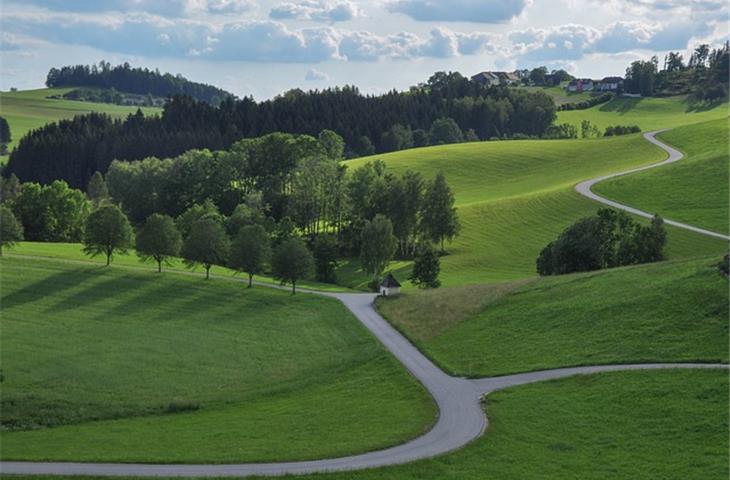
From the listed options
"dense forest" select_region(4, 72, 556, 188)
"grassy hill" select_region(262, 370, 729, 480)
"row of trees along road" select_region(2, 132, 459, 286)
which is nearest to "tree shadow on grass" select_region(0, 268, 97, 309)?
"row of trees along road" select_region(2, 132, 459, 286)

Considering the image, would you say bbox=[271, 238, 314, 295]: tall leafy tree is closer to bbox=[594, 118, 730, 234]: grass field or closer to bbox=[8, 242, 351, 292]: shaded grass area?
bbox=[8, 242, 351, 292]: shaded grass area

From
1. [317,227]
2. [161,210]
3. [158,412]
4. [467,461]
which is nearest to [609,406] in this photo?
[467,461]

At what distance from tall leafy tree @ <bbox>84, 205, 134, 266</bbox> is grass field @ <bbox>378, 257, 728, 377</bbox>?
3023cm

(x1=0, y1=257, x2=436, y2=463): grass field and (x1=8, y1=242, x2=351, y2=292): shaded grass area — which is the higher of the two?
(x1=8, y1=242, x2=351, y2=292): shaded grass area

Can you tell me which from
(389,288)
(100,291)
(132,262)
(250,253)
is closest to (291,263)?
(250,253)

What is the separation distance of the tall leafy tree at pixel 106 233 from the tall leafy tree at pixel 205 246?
20.0 ft

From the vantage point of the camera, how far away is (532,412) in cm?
3478

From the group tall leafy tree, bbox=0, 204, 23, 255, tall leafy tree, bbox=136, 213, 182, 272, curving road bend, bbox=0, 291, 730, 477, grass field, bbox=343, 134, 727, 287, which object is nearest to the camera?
curving road bend, bbox=0, 291, 730, 477

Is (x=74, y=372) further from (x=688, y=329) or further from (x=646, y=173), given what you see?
(x=646, y=173)

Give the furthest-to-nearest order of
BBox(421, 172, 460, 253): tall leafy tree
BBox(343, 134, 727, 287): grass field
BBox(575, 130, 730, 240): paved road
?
BBox(421, 172, 460, 253): tall leafy tree
BBox(575, 130, 730, 240): paved road
BBox(343, 134, 727, 287): grass field

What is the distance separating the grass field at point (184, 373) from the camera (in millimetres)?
32812

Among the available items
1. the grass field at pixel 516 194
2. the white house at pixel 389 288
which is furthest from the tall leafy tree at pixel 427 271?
the white house at pixel 389 288

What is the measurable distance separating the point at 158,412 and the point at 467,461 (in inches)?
699

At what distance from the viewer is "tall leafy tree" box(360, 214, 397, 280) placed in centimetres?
8031
